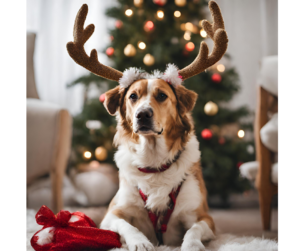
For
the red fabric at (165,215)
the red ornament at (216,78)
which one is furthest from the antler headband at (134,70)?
the red ornament at (216,78)

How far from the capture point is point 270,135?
5.19 feet

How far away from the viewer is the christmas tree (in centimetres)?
227

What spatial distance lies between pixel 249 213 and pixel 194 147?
4.56 feet

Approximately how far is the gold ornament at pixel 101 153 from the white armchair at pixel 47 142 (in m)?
0.54

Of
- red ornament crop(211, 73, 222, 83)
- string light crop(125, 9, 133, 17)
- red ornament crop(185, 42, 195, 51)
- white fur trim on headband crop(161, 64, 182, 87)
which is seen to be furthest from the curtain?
white fur trim on headband crop(161, 64, 182, 87)

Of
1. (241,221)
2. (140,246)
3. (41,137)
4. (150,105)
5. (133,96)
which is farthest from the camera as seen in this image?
(241,221)

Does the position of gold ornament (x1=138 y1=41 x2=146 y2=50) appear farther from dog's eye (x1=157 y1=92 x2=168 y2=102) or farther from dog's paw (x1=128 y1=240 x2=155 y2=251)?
dog's paw (x1=128 y1=240 x2=155 y2=251)

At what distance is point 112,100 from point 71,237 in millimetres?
704

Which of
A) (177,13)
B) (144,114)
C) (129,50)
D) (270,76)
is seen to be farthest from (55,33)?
(270,76)

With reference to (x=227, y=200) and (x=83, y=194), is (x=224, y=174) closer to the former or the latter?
(x=227, y=200)

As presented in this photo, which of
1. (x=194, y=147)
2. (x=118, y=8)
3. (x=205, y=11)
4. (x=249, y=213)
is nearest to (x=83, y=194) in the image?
(x=194, y=147)

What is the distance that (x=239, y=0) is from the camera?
2.32m

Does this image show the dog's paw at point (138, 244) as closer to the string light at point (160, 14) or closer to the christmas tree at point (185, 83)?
the christmas tree at point (185, 83)

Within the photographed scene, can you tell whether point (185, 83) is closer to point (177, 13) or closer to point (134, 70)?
point (177, 13)
